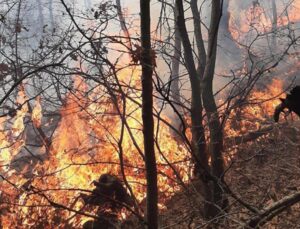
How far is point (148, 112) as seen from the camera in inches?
121

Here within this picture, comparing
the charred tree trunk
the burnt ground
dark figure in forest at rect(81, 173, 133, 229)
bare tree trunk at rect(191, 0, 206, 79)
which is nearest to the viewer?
the charred tree trunk

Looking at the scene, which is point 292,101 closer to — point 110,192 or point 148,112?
point 148,112

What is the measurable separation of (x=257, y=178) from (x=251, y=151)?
1.67m

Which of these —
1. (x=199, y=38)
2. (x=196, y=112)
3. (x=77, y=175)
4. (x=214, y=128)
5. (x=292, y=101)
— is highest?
(x=199, y=38)

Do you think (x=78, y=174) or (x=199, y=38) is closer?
(x=199, y=38)

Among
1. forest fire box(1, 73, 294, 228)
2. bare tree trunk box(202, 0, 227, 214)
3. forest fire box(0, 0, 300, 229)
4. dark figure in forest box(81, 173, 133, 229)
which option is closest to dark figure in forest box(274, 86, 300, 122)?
forest fire box(0, 0, 300, 229)

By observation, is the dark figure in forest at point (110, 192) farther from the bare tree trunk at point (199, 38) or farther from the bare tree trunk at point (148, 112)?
the bare tree trunk at point (148, 112)

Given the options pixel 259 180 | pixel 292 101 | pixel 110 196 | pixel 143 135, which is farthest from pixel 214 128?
pixel 292 101

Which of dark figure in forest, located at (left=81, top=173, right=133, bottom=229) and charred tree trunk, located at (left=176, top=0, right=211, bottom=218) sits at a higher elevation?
charred tree trunk, located at (left=176, top=0, right=211, bottom=218)

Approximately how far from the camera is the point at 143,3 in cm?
295

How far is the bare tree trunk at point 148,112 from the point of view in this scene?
297cm

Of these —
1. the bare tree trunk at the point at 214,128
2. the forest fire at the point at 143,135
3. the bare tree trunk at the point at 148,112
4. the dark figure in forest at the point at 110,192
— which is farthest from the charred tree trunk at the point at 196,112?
the bare tree trunk at the point at 148,112

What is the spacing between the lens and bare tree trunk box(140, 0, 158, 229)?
297 centimetres

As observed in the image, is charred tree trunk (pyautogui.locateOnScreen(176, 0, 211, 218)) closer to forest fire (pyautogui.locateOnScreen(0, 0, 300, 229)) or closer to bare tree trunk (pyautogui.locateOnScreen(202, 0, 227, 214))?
forest fire (pyautogui.locateOnScreen(0, 0, 300, 229))
